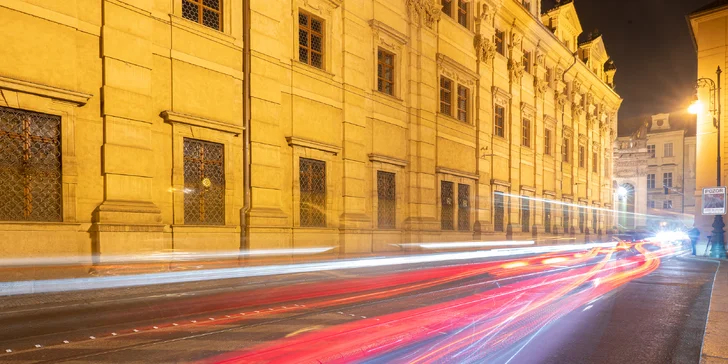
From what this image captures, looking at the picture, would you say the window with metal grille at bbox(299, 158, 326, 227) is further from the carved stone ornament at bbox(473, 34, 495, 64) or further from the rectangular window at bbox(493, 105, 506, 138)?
the rectangular window at bbox(493, 105, 506, 138)

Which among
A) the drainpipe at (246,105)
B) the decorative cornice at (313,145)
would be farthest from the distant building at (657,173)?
the drainpipe at (246,105)

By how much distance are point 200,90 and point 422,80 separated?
10808 millimetres

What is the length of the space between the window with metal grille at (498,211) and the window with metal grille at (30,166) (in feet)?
70.4

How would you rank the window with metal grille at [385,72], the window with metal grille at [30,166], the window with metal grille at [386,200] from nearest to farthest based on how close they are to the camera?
the window with metal grille at [30,166] → the window with metal grille at [386,200] → the window with metal grille at [385,72]

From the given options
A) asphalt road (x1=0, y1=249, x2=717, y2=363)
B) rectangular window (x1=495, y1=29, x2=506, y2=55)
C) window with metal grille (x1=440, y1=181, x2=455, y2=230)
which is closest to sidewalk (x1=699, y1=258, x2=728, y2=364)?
asphalt road (x1=0, y1=249, x2=717, y2=363)

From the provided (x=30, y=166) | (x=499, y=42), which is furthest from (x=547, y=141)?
(x=30, y=166)

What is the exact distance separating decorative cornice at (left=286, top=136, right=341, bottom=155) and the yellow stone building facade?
7cm

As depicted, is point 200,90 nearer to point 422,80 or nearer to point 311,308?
point 311,308

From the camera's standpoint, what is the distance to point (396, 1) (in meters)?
20.7

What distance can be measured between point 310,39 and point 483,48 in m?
12.0

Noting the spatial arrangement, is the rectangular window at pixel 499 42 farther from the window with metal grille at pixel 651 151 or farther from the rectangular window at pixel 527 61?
the window with metal grille at pixel 651 151

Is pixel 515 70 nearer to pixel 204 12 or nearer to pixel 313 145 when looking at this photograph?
pixel 313 145

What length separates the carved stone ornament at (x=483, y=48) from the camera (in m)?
25.6

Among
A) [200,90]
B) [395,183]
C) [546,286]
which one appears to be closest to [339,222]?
[395,183]
